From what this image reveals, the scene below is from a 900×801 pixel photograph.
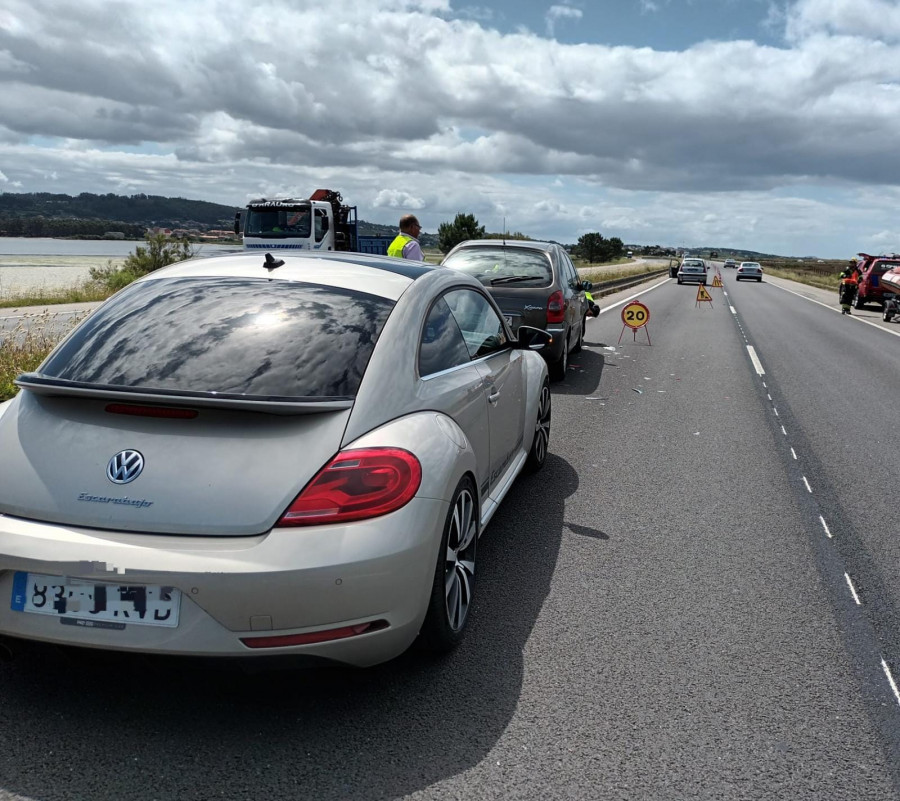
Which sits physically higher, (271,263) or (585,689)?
(271,263)

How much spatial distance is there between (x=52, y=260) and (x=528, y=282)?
49.9 meters

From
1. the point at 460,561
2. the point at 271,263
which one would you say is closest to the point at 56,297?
the point at 271,263

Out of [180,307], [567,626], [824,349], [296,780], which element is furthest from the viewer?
[824,349]

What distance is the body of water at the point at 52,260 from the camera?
30.5 m

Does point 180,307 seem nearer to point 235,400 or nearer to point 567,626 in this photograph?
point 235,400

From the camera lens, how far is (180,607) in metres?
2.63

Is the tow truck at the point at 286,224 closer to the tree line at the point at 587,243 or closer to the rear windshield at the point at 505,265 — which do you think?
the rear windshield at the point at 505,265

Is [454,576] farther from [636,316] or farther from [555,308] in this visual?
[636,316]

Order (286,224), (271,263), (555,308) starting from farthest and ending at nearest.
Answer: (286,224) < (555,308) < (271,263)

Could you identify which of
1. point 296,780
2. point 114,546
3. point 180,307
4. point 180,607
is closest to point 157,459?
point 114,546

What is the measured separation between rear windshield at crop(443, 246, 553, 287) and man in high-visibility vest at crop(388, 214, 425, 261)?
465 mm

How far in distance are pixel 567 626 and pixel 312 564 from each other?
1565mm

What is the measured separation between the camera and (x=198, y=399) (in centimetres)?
285

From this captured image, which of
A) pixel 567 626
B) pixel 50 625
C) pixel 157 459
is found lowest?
pixel 567 626
